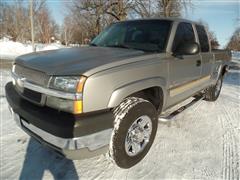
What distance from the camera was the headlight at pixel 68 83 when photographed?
83.4 inches

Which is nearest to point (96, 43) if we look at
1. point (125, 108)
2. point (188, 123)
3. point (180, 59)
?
point (180, 59)

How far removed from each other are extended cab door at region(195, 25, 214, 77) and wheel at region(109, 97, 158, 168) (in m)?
1.98

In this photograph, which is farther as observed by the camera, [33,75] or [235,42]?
[235,42]

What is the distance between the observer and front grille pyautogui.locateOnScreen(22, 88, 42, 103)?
94.7 inches

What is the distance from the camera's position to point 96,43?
4.04 m

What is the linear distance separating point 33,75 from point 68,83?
559 millimetres

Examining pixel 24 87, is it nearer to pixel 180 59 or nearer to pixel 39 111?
pixel 39 111

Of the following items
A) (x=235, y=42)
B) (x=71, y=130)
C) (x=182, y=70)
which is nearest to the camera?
(x=71, y=130)

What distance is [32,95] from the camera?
2500mm

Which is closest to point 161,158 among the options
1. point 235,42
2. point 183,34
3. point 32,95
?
point 32,95

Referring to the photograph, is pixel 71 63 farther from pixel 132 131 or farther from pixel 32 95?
pixel 132 131

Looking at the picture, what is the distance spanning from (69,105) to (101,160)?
112 cm

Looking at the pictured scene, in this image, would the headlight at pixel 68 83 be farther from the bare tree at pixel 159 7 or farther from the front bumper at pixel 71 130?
the bare tree at pixel 159 7

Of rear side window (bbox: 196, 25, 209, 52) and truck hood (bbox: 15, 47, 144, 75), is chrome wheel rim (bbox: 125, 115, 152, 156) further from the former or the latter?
rear side window (bbox: 196, 25, 209, 52)
